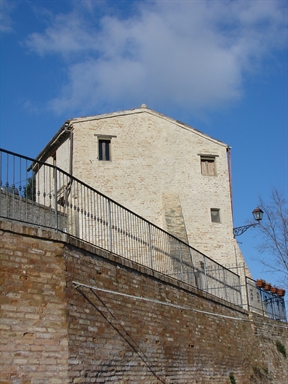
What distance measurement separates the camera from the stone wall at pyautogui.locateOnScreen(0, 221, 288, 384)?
30.2ft

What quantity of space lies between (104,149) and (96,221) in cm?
1515

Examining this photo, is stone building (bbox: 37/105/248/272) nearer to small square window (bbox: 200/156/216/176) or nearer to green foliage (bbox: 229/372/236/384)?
small square window (bbox: 200/156/216/176)

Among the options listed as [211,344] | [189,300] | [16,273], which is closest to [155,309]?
[189,300]

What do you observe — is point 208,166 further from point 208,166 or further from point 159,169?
point 159,169

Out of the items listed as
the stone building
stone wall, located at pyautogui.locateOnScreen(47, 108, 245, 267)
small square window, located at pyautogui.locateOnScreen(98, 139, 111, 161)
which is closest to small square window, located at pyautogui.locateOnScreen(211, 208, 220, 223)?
the stone building

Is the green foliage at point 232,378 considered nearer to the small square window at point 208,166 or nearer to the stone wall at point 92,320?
the stone wall at point 92,320

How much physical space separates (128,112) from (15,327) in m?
20.3

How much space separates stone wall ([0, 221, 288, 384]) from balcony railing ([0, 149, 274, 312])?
0.58 meters

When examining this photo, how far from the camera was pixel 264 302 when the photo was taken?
23766mm

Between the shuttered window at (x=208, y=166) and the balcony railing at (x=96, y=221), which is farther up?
the shuttered window at (x=208, y=166)

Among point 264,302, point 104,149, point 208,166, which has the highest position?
point 104,149

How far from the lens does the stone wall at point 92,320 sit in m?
9.22

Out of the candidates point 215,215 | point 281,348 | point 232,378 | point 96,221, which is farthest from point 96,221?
point 215,215

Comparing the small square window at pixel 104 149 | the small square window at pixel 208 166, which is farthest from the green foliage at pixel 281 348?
the small square window at pixel 104 149
